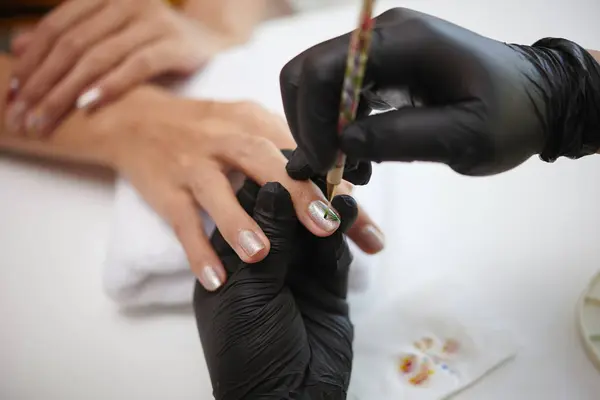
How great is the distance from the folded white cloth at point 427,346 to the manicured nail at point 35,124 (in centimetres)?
62

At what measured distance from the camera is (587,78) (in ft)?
1.58

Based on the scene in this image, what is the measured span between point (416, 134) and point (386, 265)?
338mm

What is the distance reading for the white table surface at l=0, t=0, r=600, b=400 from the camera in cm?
62

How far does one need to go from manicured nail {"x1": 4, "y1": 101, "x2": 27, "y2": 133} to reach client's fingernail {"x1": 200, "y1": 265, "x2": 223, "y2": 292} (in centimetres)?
51

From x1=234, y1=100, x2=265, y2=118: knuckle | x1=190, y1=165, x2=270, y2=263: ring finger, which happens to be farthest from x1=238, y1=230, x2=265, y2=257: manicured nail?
x1=234, y1=100, x2=265, y2=118: knuckle

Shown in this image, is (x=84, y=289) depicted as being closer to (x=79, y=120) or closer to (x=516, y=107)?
(x=79, y=120)

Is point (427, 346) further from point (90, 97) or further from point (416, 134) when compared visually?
point (90, 97)

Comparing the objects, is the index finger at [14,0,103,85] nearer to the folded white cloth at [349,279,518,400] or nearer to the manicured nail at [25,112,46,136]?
the manicured nail at [25,112,46,136]

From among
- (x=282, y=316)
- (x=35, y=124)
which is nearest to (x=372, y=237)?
(x=282, y=316)

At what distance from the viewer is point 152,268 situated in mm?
657

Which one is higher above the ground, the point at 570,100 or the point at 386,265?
the point at 570,100

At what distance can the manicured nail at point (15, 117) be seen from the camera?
87 centimetres

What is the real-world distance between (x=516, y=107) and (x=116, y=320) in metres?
0.55

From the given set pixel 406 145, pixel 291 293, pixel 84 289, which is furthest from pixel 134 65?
pixel 406 145
